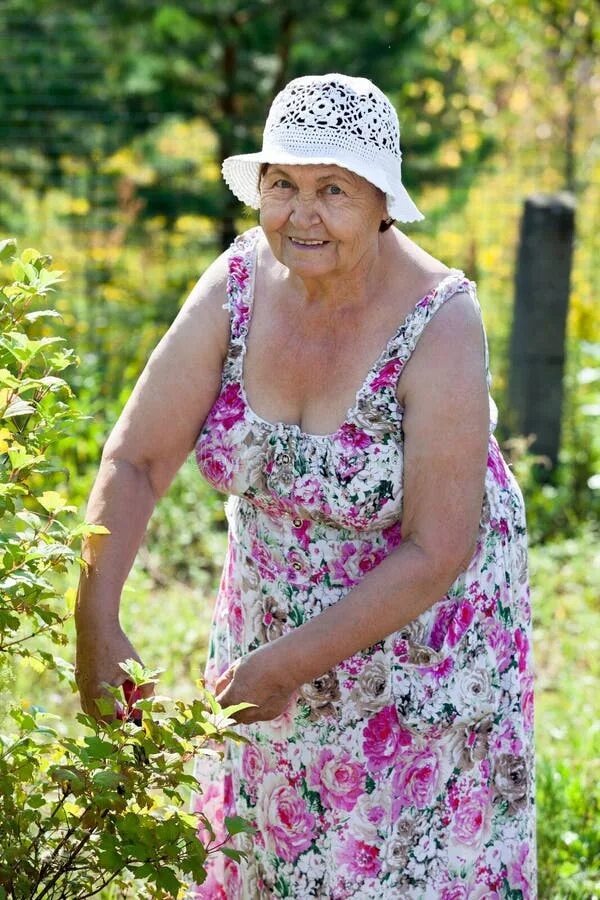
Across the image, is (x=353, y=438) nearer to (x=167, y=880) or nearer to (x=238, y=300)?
(x=238, y=300)

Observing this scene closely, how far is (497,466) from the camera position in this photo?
2.53 m

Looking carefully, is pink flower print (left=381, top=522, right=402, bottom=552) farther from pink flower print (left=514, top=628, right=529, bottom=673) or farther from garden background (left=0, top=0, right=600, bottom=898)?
garden background (left=0, top=0, right=600, bottom=898)

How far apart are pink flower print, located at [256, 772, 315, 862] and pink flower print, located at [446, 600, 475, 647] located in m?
0.42

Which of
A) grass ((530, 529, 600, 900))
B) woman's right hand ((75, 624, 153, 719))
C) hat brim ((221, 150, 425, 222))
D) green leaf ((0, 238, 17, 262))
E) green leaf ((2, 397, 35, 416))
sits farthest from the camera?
grass ((530, 529, 600, 900))

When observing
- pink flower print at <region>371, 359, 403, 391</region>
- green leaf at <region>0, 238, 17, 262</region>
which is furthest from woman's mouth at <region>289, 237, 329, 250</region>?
green leaf at <region>0, 238, 17, 262</region>

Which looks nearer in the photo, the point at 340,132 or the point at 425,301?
the point at 340,132

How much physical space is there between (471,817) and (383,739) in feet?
0.77

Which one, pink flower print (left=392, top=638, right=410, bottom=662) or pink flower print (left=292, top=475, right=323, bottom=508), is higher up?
pink flower print (left=292, top=475, right=323, bottom=508)

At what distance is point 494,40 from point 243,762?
675 centimetres

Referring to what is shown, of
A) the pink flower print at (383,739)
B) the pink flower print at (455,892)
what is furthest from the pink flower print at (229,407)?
the pink flower print at (455,892)

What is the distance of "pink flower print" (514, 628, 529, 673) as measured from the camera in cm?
257

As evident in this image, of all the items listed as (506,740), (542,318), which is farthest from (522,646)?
(542,318)

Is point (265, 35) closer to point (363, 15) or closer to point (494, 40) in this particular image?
point (363, 15)

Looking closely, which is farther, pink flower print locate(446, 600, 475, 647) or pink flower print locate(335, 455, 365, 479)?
pink flower print locate(446, 600, 475, 647)
